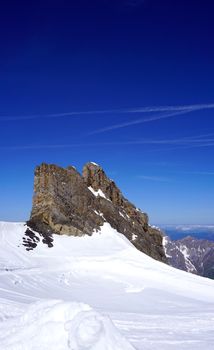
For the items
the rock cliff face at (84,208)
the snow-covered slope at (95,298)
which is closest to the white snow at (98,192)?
the rock cliff face at (84,208)

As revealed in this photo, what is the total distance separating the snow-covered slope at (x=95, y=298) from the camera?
26.4ft

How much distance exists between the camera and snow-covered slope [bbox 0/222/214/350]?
8055 millimetres

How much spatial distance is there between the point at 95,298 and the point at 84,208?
27.5 m

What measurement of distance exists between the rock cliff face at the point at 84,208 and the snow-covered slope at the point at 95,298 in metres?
2.19

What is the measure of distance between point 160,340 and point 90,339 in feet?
15.3

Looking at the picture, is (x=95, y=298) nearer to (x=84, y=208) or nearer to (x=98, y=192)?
(x=84, y=208)

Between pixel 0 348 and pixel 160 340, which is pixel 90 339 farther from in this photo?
pixel 160 340

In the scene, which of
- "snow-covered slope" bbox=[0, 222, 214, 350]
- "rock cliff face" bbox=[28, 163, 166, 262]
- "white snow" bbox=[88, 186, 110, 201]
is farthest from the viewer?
"white snow" bbox=[88, 186, 110, 201]

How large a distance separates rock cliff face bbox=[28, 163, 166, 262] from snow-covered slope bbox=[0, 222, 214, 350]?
219 cm

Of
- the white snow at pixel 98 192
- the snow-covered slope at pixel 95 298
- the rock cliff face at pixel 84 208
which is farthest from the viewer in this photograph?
the white snow at pixel 98 192

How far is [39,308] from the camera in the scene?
9078mm

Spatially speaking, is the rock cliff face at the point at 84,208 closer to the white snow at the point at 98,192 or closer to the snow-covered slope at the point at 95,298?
the white snow at the point at 98,192

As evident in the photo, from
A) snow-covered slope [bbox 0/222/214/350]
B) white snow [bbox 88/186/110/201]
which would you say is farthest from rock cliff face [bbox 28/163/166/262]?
snow-covered slope [bbox 0/222/214/350]

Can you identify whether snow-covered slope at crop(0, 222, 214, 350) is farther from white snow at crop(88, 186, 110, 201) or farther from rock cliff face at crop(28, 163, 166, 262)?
white snow at crop(88, 186, 110, 201)
